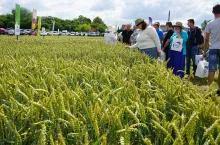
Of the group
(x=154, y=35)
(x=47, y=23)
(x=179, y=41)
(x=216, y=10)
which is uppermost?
(x=47, y=23)

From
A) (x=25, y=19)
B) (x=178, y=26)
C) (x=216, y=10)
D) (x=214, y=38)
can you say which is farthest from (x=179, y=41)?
(x=25, y=19)

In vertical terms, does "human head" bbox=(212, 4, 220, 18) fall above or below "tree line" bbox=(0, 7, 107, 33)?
below

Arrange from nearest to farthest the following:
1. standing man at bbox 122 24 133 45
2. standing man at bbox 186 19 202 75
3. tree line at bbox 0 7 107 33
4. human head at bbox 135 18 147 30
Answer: human head at bbox 135 18 147 30 < standing man at bbox 186 19 202 75 < standing man at bbox 122 24 133 45 < tree line at bbox 0 7 107 33

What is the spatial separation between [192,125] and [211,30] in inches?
211

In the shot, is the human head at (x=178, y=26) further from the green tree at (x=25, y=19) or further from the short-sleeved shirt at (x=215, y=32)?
the green tree at (x=25, y=19)

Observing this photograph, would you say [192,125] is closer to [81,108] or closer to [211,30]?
[81,108]

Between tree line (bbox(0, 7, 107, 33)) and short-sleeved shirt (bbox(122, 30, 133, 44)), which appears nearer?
short-sleeved shirt (bbox(122, 30, 133, 44))

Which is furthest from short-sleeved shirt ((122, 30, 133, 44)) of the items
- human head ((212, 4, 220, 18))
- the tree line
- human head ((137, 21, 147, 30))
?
the tree line

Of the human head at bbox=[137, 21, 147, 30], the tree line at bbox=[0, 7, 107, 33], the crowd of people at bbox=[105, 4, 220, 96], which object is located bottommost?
the crowd of people at bbox=[105, 4, 220, 96]

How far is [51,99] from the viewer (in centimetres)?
172

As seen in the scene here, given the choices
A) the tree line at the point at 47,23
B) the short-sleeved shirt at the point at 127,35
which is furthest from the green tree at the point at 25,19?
the short-sleeved shirt at the point at 127,35

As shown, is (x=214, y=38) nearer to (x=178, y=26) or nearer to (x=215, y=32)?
(x=215, y=32)

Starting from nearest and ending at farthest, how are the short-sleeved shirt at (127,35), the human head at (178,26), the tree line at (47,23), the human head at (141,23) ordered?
the human head at (141,23) < the human head at (178,26) < the short-sleeved shirt at (127,35) < the tree line at (47,23)

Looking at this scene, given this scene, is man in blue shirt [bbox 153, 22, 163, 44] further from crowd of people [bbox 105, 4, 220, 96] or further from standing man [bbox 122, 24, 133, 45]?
standing man [bbox 122, 24, 133, 45]
